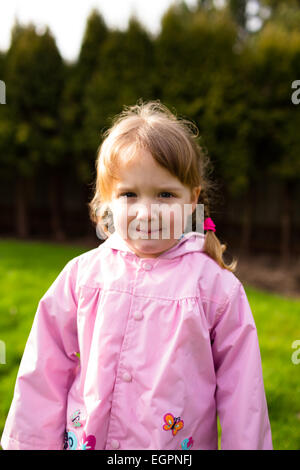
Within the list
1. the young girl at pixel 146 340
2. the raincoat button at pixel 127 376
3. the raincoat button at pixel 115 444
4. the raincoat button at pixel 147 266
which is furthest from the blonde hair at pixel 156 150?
the raincoat button at pixel 115 444

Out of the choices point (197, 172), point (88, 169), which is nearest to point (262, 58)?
point (88, 169)

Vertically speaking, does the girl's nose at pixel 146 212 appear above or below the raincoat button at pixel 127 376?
above

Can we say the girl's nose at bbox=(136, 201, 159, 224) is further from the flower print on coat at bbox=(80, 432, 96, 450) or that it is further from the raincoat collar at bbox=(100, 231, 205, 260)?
the flower print on coat at bbox=(80, 432, 96, 450)

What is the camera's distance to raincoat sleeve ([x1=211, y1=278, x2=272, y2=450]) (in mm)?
1516

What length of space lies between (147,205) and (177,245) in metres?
0.24

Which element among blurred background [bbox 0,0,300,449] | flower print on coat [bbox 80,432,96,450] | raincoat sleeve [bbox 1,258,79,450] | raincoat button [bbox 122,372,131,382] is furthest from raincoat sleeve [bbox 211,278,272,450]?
blurred background [bbox 0,0,300,449]

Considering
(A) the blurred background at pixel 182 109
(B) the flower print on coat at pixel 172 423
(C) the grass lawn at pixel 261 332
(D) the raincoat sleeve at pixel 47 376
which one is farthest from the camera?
(A) the blurred background at pixel 182 109

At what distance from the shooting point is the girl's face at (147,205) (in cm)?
156

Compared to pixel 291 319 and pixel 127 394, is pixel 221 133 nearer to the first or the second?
pixel 291 319

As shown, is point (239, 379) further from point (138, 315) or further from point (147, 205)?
point (147, 205)

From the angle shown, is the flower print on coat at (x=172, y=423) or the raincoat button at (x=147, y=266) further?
the raincoat button at (x=147, y=266)

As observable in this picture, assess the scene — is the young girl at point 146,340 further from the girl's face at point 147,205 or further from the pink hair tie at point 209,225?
the pink hair tie at point 209,225

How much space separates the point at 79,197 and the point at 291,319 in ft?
25.5

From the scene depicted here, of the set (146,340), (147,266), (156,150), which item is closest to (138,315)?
(146,340)
